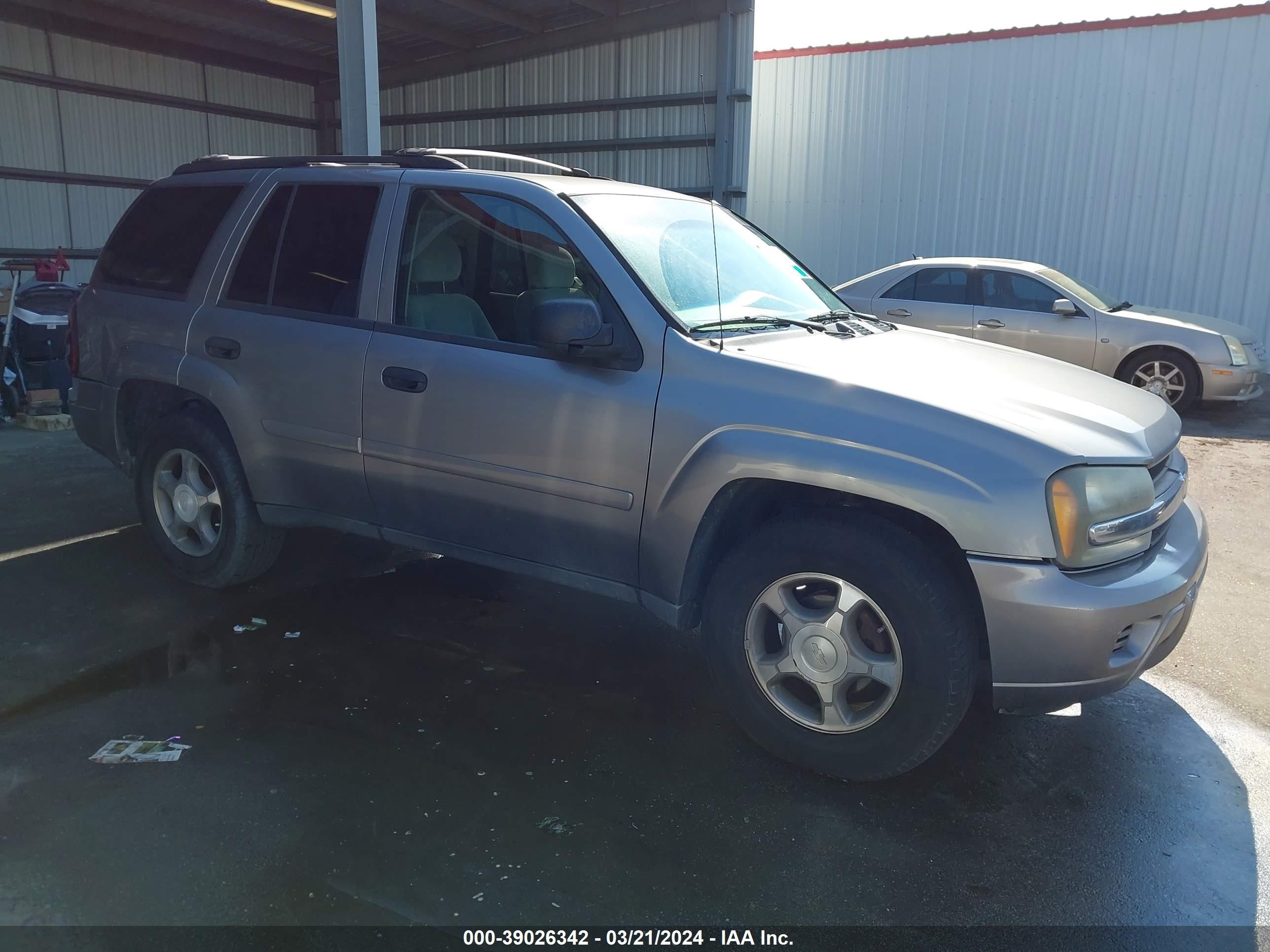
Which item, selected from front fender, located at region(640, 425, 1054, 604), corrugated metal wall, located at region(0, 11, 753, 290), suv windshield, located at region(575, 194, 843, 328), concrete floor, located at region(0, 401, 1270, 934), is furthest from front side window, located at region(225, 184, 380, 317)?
corrugated metal wall, located at region(0, 11, 753, 290)

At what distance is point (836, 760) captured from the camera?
10.4 feet

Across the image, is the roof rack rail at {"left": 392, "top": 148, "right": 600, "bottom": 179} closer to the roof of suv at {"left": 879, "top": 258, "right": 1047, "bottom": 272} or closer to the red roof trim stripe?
the roof of suv at {"left": 879, "top": 258, "right": 1047, "bottom": 272}

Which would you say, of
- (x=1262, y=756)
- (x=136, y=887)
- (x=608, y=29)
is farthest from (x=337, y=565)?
(x=608, y=29)

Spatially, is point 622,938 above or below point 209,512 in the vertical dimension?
below

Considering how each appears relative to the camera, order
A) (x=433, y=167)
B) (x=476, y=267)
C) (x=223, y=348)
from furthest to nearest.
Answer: (x=223, y=348) → (x=433, y=167) → (x=476, y=267)

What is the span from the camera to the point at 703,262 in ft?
12.9

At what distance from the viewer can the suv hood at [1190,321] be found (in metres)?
9.84

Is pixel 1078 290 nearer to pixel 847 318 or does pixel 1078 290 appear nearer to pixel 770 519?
pixel 847 318

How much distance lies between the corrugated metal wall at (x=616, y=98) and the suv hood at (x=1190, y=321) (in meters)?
5.76

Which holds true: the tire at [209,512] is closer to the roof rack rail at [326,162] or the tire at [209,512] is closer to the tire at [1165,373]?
the roof rack rail at [326,162]

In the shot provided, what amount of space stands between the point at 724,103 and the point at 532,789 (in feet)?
40.5

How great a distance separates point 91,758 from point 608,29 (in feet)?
45.1

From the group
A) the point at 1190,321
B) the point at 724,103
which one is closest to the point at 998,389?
the point at 1190,321

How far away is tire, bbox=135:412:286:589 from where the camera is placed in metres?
4.54
